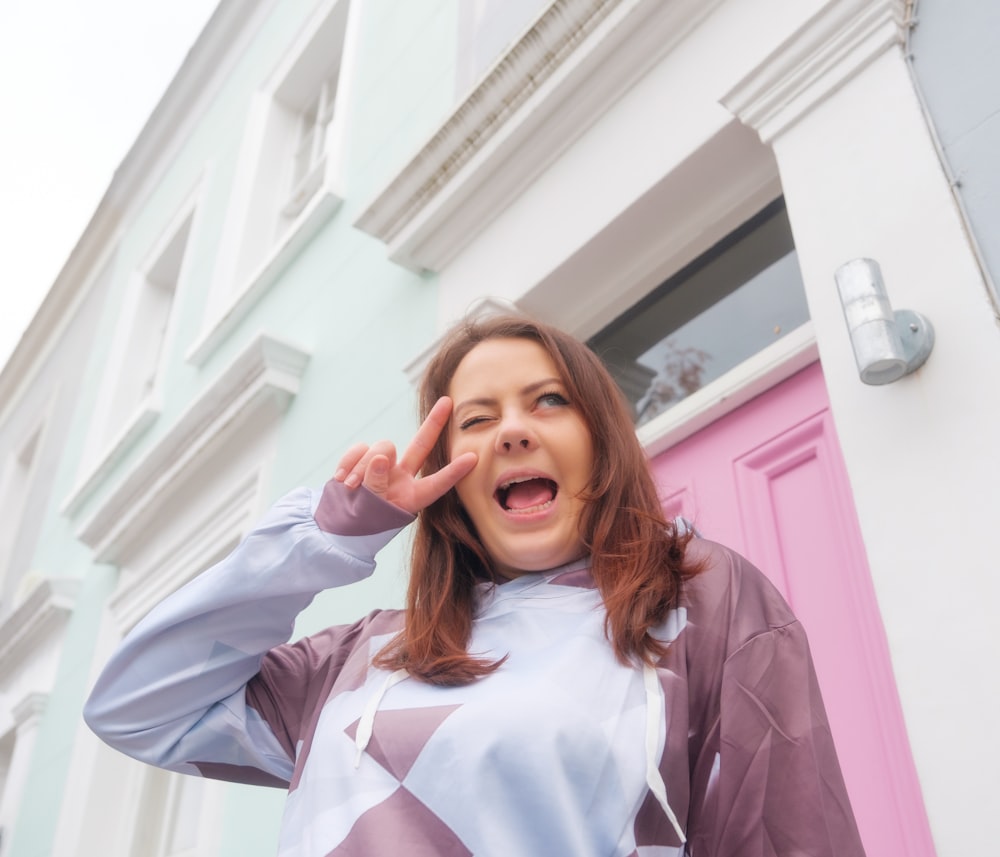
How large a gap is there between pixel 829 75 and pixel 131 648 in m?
1.81

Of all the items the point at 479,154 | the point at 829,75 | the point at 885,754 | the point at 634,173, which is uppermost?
the point at 479,154

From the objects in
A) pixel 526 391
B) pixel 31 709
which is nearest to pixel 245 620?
pixel 526 391

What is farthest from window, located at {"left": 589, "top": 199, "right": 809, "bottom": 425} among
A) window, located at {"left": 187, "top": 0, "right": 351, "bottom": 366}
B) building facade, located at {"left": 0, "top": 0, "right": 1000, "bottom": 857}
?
window, located at {"left": 187, "top": 0, "right": 351, "bottom": 366}

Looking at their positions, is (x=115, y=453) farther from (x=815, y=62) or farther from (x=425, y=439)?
(x=425, y=439)

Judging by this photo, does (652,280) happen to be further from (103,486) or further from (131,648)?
(103,486)

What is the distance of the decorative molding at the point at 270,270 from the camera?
4805mm

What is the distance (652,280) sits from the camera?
2902 millimetres

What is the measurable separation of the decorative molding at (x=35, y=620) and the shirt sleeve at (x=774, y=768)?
233 inches

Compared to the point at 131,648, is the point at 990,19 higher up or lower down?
higher up

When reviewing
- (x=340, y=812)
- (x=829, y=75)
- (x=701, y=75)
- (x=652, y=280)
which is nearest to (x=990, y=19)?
(x=829, y=75)

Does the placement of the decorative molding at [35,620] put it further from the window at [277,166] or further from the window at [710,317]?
the window at [710,317]

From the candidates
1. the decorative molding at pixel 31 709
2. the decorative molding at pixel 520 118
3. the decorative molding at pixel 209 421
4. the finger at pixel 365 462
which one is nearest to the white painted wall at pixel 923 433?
the finger at pixel 365 462

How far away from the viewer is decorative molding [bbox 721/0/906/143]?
2.04m

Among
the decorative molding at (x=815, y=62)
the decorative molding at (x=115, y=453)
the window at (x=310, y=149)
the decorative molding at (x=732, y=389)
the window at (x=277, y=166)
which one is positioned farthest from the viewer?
the decorative molding at (x=115, y=453)
